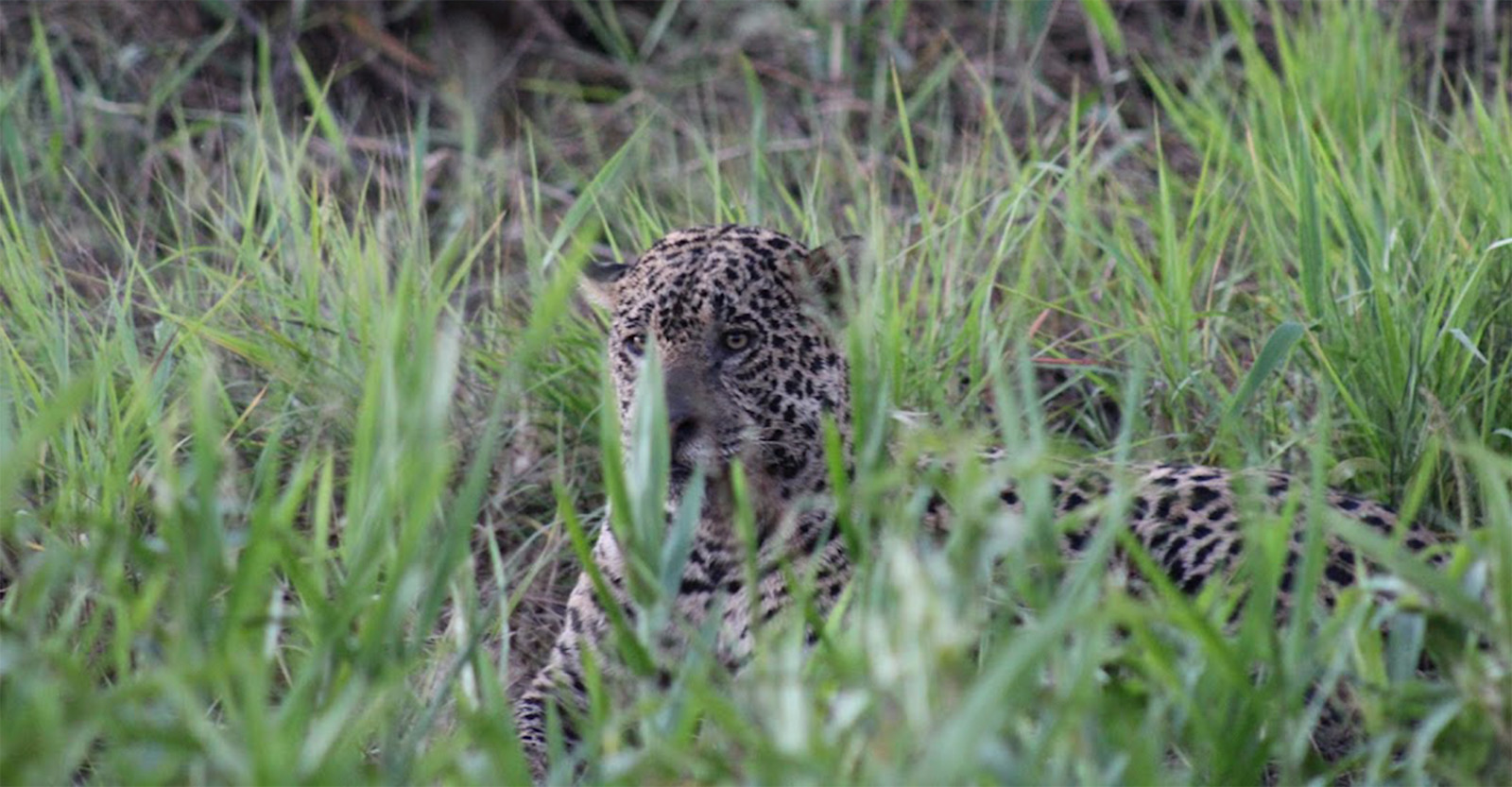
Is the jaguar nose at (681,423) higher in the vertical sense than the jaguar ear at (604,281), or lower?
lower

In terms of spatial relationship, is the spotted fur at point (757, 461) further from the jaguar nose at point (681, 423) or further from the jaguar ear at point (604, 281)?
the jaguar ear at point (604, 281)

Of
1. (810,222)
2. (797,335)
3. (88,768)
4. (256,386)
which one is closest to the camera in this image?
(88,768)

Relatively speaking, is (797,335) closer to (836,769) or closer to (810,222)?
(810,222)

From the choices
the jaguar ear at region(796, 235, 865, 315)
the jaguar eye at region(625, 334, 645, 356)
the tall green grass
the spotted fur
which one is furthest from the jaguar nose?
the jaguar ear at region(796, 235, 865, 315)

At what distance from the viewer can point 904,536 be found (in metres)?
3.00

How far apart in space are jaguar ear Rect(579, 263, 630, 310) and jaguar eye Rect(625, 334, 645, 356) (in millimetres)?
201

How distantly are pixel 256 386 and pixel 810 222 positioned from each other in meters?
1.41

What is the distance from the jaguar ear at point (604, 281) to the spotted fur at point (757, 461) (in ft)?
0.59

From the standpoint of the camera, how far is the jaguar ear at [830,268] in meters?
4.53

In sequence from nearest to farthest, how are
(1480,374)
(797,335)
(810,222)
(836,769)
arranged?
(836,769) → (797,335) → (1480,374) → (810,222)

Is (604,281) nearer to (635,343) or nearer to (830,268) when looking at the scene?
(635,343)

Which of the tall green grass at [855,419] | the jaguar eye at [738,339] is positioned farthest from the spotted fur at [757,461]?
the tall green grass at [855,419]

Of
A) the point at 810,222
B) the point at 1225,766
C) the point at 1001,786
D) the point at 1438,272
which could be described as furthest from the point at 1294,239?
the point at 1001,786

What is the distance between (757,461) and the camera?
14.6 feet
